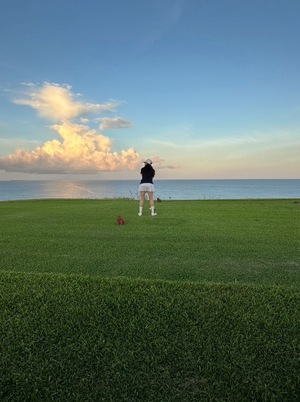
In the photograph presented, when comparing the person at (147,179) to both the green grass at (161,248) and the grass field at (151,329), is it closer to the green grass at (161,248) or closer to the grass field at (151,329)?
the green grass at (161,248)

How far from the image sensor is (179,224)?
29.6 feet

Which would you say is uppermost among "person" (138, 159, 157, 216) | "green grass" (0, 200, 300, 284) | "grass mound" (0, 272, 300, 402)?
"person" (138, 159, 157, 216)

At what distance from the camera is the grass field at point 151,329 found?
244 centimetres

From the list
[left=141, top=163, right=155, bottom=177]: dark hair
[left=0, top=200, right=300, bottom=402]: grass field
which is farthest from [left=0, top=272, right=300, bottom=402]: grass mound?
[left=141, top=163, right=155, bottom=177]: dark hair

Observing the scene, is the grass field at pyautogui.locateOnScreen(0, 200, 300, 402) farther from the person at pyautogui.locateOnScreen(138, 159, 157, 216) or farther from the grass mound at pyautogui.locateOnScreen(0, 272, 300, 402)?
the person at pyautogui.locateOnScreen(138, 159, 157, 216)

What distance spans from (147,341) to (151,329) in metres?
0.16

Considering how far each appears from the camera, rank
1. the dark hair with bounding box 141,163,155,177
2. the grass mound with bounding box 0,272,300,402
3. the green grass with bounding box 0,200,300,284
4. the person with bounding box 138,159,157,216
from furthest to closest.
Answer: the dark hair with bounding box 141,163,155,177 → the person with bounding box 138,159,157,216 → the green grass with bounding box 0,200,300,284 → the grass mound with bounding box 0,272,300,402

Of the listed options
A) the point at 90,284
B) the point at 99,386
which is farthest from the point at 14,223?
the point at 99,386

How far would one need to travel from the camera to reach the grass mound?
7.93 feet

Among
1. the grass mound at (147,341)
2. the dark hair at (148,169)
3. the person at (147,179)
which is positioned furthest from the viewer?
the dark hair at (148,169)

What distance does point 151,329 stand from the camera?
9.92 feet

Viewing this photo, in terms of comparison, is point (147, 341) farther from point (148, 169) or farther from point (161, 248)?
point (148, 169)

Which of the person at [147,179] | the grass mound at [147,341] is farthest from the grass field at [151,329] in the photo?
the person at [147,179]

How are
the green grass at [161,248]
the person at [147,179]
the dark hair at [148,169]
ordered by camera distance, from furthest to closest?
the dark hair at [148,169] < the person at [147,179] < the green grass at [161,248]
